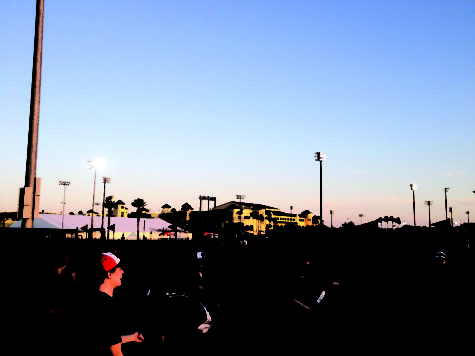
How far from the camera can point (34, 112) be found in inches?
333

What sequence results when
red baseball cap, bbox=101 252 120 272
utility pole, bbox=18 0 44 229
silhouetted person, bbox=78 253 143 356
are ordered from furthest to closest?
utility pole, bbox=18 0 44 229
red baseball cap, bbox=101 252 120 272
silhouetted person, bbox=78 253 143 356

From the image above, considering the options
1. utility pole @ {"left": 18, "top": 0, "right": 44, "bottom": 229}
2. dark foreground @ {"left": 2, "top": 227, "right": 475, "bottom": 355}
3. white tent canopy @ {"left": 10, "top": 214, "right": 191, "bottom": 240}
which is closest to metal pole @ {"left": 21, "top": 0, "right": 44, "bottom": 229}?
utility pole @ {"left": 18, "top": 0, "right": 44, "bottom": 229}

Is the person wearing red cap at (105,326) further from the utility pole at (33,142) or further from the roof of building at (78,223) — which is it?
the roof of building at (78,223)

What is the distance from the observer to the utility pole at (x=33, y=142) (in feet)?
25.5

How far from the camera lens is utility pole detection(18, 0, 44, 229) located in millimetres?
7785

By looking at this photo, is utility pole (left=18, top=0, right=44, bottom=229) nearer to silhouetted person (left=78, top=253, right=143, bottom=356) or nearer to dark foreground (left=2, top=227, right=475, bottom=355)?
dark foreground (left=2, top=227, right=475, bottom=355)

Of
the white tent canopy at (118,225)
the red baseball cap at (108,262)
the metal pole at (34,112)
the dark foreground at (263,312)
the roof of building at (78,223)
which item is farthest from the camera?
the white tent canopy at (118,225)

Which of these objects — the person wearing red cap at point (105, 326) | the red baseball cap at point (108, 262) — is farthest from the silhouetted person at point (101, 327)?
the red baseball cap at point (108, 262)

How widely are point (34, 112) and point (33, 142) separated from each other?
59cm

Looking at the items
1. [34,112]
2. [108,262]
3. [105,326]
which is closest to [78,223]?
[34,112]

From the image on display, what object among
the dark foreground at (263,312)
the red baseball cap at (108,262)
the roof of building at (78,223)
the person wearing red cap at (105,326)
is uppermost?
the roof of building at (78,223)

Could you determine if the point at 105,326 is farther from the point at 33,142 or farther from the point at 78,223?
the point at 78,223

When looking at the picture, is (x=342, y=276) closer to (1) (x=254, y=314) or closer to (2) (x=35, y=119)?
(1) (x=254, y=314)

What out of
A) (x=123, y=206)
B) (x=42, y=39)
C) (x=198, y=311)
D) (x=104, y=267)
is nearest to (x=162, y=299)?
(x=198, y=311)
